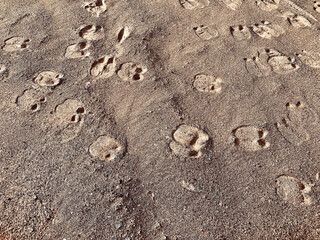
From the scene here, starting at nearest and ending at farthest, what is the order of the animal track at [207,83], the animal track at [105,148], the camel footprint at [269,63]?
the animal track at [105,148], the animal track at [207,83], the camel footprint at [269,63]

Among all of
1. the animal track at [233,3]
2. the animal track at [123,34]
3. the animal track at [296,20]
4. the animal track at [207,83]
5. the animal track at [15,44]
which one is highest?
the animal track at [15,44]

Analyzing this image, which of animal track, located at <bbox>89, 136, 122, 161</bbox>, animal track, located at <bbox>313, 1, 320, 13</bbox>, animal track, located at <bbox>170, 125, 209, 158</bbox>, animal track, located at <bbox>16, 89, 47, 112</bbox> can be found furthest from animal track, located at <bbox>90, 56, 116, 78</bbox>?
animal track, located at <bbox>313, 1, 320, 13</bbox>

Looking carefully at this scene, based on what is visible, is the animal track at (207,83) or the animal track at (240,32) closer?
the animal track at (207,83)

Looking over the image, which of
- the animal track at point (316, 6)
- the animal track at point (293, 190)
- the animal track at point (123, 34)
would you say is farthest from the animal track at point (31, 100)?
the animal track at point (316, 6)

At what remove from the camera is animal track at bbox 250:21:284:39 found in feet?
9.61

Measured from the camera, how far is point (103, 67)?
2619mm

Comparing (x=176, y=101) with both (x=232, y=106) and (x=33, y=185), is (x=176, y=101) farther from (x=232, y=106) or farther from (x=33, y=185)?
(x=33, y=185)

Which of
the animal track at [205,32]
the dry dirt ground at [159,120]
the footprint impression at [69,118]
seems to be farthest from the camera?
the animal track at [205,32]

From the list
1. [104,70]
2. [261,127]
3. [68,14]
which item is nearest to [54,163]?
[104,70]

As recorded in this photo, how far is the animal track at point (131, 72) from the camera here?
8.36 ft

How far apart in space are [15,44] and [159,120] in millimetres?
1316

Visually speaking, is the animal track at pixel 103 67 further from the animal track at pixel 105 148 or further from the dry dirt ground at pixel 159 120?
the animal track at pixel 105 148

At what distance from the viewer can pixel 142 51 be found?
271 centimetres

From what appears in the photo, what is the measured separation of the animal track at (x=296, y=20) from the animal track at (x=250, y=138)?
4.12 ft
